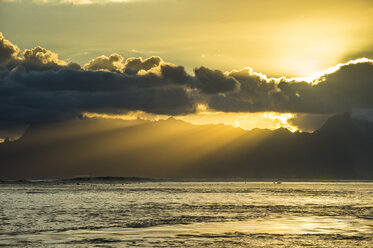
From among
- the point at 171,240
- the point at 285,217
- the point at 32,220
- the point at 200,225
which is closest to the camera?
the point at 171,240

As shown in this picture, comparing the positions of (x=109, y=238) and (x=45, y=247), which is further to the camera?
(x=109, y=238)

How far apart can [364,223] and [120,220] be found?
35615mm

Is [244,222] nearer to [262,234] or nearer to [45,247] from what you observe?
[262,234]

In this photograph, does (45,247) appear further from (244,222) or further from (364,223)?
(364,223)

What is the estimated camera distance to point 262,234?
6675 cm

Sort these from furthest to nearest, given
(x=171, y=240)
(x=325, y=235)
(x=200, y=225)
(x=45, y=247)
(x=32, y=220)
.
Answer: (x=32, y=220)
(x=200, y=225)
(x=325, y=235)
(x=171, y=240)
(x=45, y=247)

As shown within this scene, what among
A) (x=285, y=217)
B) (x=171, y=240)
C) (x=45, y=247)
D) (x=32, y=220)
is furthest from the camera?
(x=285, y=217)

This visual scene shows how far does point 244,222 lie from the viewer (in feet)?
268

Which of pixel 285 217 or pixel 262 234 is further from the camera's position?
pixel 285 217

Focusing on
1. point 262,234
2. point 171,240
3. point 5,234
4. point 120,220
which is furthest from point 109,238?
point 120,220

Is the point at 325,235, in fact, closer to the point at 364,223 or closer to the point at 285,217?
the point at 364,223

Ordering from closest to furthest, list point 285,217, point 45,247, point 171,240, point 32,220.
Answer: point 45,247, point 171,240, point 32,220, point 285,217

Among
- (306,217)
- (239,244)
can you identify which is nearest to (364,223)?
(306,217)

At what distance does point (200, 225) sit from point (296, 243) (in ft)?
68.8
